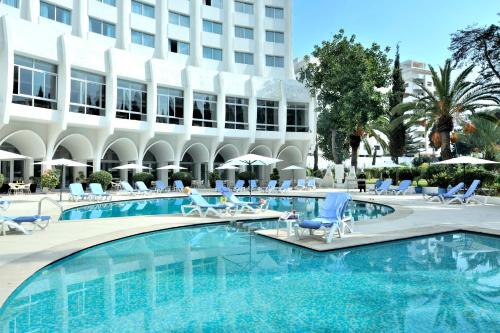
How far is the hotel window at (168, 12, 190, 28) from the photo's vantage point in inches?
1345

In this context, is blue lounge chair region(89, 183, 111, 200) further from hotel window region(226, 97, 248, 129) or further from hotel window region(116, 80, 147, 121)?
hotel window region(226, 97, 248, 129)

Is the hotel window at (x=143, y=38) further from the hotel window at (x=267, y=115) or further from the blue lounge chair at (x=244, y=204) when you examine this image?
the blue lounge chair at (x=244, y=204)

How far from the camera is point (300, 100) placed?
122 ft

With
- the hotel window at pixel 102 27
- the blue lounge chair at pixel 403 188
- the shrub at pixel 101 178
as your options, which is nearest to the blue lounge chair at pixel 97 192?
the shrub at pixel 101 178

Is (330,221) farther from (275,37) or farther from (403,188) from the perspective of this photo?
(275,37)

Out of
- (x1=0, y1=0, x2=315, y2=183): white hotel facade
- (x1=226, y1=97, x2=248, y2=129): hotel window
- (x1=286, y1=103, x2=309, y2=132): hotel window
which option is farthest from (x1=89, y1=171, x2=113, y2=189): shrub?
(x1=286, y1=103, x2=309, y2=132): hotel window

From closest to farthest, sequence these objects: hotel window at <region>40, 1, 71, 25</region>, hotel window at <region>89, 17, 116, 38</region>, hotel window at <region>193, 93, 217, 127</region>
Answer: hotel window at <region>40, 1, 71, 25</region> < hotel window at <region>89, 17, 116, 38</region> < hotel window at <region>193, 93, 217, 127</region>

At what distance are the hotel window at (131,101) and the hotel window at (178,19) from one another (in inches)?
297

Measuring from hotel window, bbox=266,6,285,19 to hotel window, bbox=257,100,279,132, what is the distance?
871cm

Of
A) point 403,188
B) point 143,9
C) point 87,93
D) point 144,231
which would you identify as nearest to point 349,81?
point 403,188

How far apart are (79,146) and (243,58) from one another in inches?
664

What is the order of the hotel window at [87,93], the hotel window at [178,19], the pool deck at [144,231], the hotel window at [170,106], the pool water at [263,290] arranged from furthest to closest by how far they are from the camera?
the hotel window at [178,19] < the hotel window at [170,106] < the hotel window at [87,93] < the pool deck at [144,231] < the pool water at [263,290]

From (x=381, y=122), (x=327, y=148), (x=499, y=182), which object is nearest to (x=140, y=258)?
(x=499, y=182)

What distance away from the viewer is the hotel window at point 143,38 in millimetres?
32175
